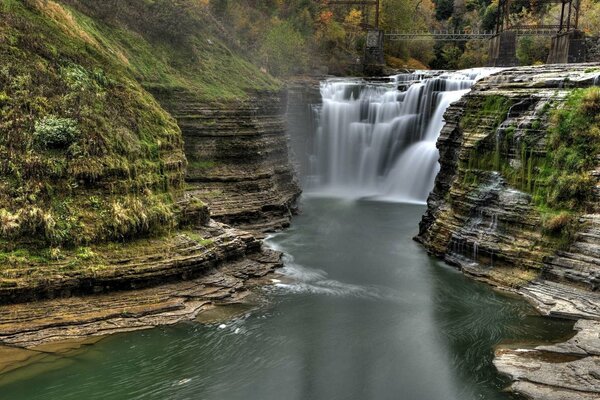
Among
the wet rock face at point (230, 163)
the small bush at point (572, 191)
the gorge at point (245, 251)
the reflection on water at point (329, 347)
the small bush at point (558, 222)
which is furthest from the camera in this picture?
the wet rock face at point (230, 163)

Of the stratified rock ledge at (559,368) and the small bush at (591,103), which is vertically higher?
the small bush at (591,103)

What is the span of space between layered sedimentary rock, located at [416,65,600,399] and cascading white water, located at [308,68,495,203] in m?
7.30

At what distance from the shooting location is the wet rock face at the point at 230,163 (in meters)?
20.5

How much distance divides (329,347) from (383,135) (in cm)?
1963

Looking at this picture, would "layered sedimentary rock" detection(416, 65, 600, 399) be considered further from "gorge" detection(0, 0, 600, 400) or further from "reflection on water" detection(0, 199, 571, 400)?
"reflection on water" detection(0, 199, 571, 400)

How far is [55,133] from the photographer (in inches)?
518

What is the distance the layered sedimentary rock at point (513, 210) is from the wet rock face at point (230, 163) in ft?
21.3

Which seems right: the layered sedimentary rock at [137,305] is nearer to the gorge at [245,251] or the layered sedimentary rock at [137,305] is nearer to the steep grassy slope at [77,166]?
Result: the gorge at [245,251]

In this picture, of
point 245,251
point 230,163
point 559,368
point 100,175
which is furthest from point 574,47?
point 100,175

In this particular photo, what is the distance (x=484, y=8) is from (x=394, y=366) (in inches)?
1979

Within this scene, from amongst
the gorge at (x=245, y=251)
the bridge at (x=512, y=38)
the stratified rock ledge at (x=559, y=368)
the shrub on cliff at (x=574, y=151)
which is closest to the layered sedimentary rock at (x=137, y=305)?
the gorge at (x=245, y=251)

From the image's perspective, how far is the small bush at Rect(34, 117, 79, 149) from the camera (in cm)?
1303

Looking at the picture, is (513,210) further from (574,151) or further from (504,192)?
(574,151)

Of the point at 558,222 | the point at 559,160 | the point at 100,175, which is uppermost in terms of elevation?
the point at 559,160
